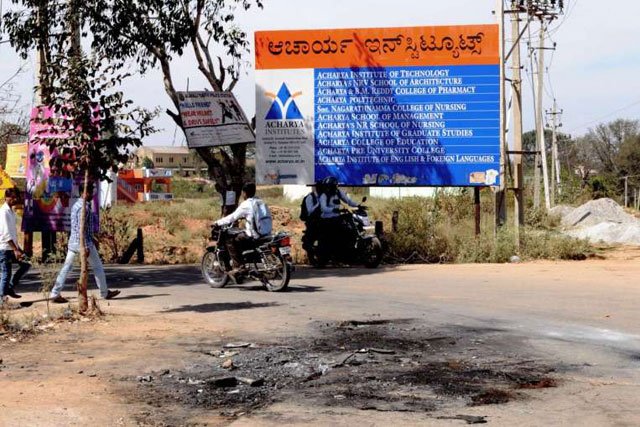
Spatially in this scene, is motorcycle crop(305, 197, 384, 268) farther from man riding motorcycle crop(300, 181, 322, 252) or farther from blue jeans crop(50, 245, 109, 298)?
blue jeans crop(50, 245, 109, 298)

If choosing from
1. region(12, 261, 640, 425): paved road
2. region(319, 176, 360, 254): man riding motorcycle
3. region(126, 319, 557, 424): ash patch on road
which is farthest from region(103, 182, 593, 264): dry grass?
region(126, 319, 557, 424): ash patch on road

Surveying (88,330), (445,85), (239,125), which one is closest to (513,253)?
(445,85)

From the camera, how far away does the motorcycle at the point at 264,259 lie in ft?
44.8

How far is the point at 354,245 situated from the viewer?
18594mm

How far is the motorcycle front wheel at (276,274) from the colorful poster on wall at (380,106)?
24.5 feet

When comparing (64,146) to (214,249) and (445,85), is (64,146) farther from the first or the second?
(445,85)

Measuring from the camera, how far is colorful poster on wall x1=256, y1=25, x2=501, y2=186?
20.5 metres

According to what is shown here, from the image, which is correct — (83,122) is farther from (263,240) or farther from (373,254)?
(373,254)

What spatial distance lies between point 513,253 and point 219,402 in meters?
14.1

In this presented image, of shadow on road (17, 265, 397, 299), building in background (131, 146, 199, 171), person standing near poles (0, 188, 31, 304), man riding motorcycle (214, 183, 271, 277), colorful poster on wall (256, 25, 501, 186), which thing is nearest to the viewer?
person standing near poles (0, 188, 31, 304)

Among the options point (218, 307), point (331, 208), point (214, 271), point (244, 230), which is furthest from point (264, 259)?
point (331, 208)

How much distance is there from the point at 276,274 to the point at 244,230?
87cm

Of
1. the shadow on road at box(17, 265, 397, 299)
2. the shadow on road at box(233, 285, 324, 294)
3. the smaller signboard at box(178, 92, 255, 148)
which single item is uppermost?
the smaller signboard at box(178, 92, 255, 148)

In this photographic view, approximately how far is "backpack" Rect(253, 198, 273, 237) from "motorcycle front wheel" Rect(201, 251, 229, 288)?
3.52 ft
